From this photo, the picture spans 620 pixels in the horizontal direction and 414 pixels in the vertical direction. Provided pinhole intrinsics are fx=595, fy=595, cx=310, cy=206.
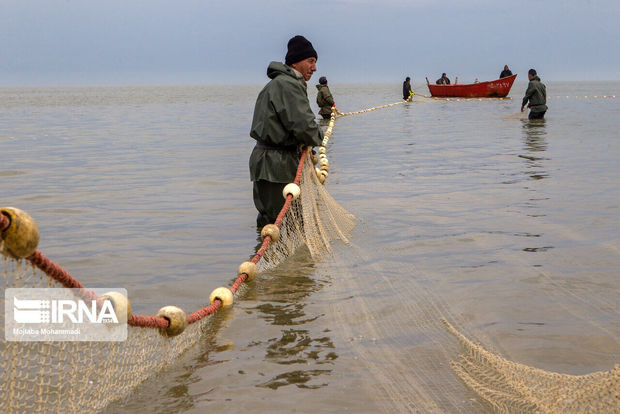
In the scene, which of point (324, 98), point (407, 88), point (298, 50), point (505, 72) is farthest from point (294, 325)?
point (505, 72)

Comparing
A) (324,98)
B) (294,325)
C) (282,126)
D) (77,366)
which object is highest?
(324,98)

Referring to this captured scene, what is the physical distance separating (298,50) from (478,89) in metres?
37.2

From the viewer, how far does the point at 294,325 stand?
383cm

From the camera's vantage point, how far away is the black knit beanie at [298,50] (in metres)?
5.34

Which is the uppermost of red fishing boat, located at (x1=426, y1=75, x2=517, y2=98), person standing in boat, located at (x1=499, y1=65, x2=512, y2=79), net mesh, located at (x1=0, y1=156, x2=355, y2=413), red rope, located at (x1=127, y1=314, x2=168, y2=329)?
person standing in boat, located at (x1=499, y1=65, x2=512, y2=79)

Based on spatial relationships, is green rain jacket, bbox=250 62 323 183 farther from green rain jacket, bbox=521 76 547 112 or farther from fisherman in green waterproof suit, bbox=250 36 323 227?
green rain jacket, bbox=521 76 547 112

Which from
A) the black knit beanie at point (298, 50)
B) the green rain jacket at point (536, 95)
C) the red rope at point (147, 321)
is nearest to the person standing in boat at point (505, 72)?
the green rain jacket at point (536, 95)

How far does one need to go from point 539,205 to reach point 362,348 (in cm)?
485

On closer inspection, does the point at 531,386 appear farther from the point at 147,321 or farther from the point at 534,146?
the point at 534,146

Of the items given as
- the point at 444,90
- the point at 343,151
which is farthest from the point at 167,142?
the point at 444,90

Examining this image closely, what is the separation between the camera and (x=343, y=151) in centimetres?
1498

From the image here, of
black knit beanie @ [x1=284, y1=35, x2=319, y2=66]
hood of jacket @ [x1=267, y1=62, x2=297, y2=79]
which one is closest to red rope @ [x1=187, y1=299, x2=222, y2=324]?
hood of jacket @ [x1=267, y1=62, x2=297, y2=79]

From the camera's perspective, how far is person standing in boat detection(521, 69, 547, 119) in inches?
755

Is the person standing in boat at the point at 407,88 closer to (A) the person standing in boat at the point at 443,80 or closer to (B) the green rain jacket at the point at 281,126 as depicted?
(A) the person standing in boat at the point at 443,80
